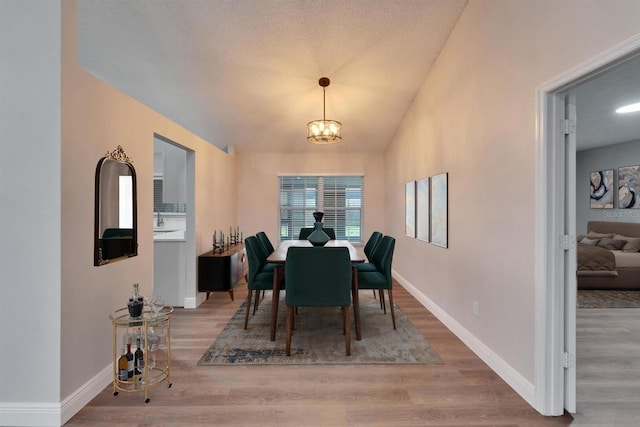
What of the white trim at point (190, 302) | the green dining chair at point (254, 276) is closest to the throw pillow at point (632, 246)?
the green dining chair at point (254, 276)

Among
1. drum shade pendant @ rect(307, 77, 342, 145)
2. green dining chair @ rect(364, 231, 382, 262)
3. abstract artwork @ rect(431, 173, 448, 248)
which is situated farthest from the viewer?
green dining chair @ rect(364, 231, 382, 262)

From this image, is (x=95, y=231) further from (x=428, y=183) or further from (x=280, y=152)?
(x=280, y=152)

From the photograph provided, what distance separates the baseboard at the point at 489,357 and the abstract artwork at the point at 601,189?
471 centimetres

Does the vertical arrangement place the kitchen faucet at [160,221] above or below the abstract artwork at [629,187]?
below

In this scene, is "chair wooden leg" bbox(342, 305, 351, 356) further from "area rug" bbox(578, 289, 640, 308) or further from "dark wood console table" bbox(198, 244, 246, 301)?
"area rug" bbox(578, 289, 640, 308)

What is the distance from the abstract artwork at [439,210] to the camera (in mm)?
3438

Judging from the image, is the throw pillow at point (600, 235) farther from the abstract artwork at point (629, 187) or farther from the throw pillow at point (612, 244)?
the abstract artwork at point (629, 187)

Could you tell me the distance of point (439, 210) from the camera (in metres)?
3.59

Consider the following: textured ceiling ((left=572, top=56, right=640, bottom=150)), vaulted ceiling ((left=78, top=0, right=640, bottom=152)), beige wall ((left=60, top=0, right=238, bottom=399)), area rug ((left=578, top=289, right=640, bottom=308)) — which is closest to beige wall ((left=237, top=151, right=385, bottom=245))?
vaulted ceiling ((left=78, top=0, right=640, bottom=152))

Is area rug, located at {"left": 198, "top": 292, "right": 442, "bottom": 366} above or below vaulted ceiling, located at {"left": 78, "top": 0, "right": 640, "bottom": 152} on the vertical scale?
below

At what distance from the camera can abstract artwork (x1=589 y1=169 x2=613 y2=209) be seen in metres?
6.00

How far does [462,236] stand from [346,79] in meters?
2.39

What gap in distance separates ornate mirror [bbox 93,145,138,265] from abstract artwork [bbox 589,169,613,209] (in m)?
7.63

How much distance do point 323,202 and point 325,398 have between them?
462 cm
